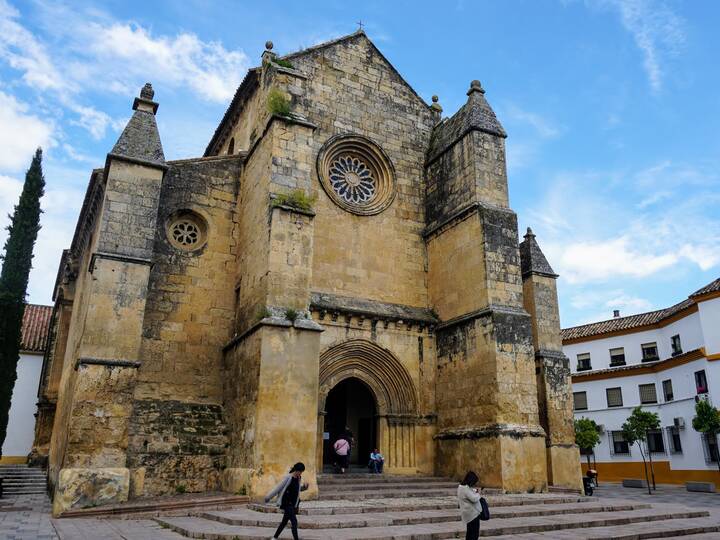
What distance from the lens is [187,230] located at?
14.3 meters

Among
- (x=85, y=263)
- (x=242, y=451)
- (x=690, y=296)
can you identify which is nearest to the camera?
(x=242, y=451)

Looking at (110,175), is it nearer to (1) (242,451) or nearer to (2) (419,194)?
(1) (242,451)

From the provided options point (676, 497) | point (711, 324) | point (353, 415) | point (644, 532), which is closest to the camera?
point (644, 532)

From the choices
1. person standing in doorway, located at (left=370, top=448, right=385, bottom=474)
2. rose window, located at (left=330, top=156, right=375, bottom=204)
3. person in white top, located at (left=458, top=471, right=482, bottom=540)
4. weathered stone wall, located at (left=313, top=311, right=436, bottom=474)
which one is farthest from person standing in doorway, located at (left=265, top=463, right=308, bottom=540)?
rose window, located at (left=330, top=156, right=375, bottom=204)

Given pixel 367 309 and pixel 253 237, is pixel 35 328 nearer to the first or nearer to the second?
pixel 253 237

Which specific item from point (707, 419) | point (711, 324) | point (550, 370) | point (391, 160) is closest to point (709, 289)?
point (711, 324)

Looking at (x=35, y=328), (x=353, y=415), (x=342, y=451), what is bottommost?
(x=342, y=451)

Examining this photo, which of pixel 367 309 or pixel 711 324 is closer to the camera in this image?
pixel 367 309

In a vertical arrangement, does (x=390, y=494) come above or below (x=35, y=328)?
below

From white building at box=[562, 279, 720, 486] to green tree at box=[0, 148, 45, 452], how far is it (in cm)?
2530

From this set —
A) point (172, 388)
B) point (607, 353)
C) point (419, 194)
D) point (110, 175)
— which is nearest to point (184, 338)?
point (172, 388)

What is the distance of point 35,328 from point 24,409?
412 centimetres

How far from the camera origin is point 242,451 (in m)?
11.8

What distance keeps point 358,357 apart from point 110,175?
7.23 meters
